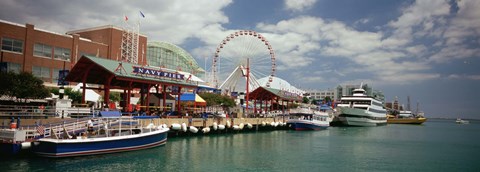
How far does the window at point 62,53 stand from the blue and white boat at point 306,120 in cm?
4448

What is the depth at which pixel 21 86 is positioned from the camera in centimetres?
4000

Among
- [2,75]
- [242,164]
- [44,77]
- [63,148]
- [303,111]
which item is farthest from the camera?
[303,111]

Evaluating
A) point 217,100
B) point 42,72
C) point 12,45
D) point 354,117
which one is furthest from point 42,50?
point 354,117

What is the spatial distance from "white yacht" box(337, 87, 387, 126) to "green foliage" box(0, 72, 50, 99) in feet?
238

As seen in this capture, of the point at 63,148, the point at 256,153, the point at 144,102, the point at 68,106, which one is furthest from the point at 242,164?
the point at 144,102

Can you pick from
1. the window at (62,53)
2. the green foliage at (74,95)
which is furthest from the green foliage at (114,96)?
the window at (62,53)

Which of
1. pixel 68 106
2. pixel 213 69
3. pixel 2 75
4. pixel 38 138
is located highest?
pixel 213 69

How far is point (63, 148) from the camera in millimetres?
25328

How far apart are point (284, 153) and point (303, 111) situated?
40.1m

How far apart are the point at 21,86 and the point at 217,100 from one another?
55.0 meters

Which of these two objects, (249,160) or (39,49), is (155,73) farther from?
(39,49)

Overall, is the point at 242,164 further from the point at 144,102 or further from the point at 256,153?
the point at 144,102

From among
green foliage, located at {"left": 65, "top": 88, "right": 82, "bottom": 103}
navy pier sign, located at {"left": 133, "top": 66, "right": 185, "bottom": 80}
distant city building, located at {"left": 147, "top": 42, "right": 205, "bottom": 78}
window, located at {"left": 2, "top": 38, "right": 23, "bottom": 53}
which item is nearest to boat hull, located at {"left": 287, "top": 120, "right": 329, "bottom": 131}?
navy pier sign, located at {"left": 133, "top": 66, "right": 185, "bottom": 80}

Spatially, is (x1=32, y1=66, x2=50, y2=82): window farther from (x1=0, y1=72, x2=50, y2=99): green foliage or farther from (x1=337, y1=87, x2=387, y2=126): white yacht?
(x1=337, y1=87, x2=387, y2=126): white yacht
